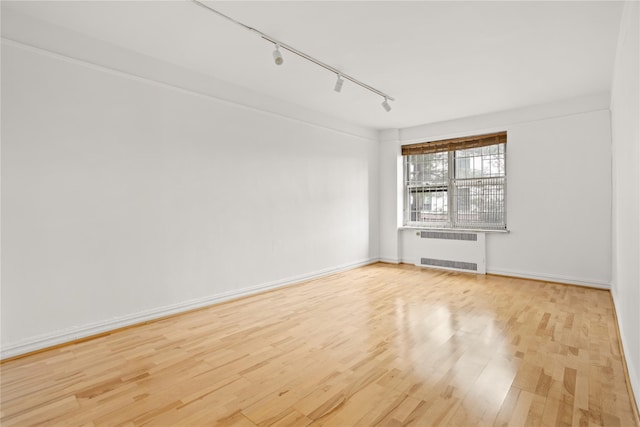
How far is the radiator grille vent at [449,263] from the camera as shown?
612 centimetres

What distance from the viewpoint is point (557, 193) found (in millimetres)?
5316

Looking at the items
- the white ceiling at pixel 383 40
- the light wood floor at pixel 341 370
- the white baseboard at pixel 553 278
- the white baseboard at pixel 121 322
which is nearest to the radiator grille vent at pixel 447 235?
the white baseboard at pixel 553 278

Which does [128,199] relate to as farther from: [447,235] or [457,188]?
[457,188]

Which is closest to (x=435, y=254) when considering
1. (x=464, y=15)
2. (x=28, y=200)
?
(x=464, y=15)

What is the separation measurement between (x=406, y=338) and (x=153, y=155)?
129 inches

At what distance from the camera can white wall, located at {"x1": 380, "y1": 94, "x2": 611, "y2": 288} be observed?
495 cm

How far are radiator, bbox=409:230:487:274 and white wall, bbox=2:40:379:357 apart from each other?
261 cm

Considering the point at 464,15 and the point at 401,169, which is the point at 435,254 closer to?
the point at 401,169

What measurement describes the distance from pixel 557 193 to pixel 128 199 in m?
6.08

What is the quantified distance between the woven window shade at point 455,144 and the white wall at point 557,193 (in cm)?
15

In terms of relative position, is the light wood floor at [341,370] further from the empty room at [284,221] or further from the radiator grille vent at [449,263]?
the radiator grille vent at [449,263]

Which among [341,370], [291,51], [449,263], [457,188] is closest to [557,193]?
[457,188]

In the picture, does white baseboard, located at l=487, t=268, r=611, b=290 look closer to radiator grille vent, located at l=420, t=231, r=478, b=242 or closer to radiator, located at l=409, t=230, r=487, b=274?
radiator, located at l=409, t=230, r=487, b=274

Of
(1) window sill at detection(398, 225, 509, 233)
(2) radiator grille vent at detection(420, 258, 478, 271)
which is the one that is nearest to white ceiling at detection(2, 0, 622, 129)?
(1) window sill at detection(398, 225, 509, 233)
